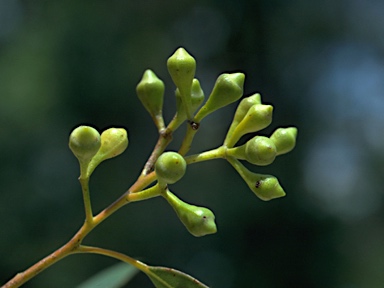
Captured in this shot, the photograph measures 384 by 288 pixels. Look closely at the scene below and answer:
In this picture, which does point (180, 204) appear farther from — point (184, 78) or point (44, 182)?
point (44, 182)

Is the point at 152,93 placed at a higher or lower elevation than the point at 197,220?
higher

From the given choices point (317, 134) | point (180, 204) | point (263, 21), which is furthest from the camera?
point (263, 21)

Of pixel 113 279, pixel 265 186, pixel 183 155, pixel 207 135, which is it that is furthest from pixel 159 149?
pixel 207 135

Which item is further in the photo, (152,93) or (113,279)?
(113,279)

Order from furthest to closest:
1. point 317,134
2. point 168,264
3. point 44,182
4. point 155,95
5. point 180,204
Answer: point 317,134 < point 44,182 < point 168,264 < point 155,95 < point 180,204

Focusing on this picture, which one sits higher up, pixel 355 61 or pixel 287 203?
pixel 355 61

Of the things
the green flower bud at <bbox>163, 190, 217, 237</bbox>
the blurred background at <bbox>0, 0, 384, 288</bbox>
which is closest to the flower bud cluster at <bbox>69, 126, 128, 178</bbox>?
the green flower bud at <bbox>163, 190, 217, 237</bbox>

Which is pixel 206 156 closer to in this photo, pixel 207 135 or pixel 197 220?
pixel 197 220

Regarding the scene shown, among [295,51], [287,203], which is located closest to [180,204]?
[287,203]
